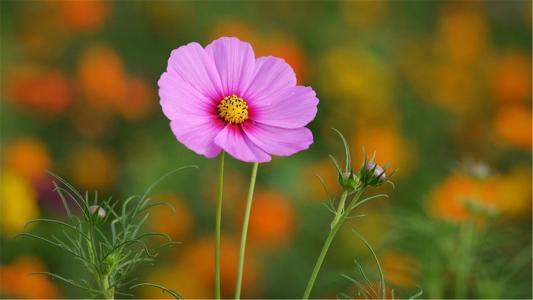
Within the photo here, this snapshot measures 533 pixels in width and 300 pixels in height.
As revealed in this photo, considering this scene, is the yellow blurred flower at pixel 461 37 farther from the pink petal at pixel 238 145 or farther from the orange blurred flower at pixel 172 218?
the pink petal at pixel 238 145

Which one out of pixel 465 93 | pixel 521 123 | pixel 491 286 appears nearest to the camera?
pixel 491 286

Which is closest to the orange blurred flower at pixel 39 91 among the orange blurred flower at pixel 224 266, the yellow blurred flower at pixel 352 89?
the orange blurred flower at pixel 224 266

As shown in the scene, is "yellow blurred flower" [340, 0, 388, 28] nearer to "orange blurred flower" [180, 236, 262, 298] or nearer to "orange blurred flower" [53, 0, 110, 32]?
"orange blurred flower" [53, 0, 110, 32]

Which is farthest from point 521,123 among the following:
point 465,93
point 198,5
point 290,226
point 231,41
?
point 231,41

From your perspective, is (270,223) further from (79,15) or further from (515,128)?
(79,15)

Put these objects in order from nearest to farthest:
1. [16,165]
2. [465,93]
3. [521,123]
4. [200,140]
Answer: [200,140]
[16,165]
[521,123]
[465,93]

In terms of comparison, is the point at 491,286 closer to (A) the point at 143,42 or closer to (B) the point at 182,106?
(B) the point at 182,106

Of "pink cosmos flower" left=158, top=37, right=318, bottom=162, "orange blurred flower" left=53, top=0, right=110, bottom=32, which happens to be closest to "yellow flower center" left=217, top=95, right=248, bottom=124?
"pink cosmos flower" left=158, top=37, right=318, bottom=162

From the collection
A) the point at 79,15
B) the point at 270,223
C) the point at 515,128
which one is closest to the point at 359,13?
the point at 515,128
